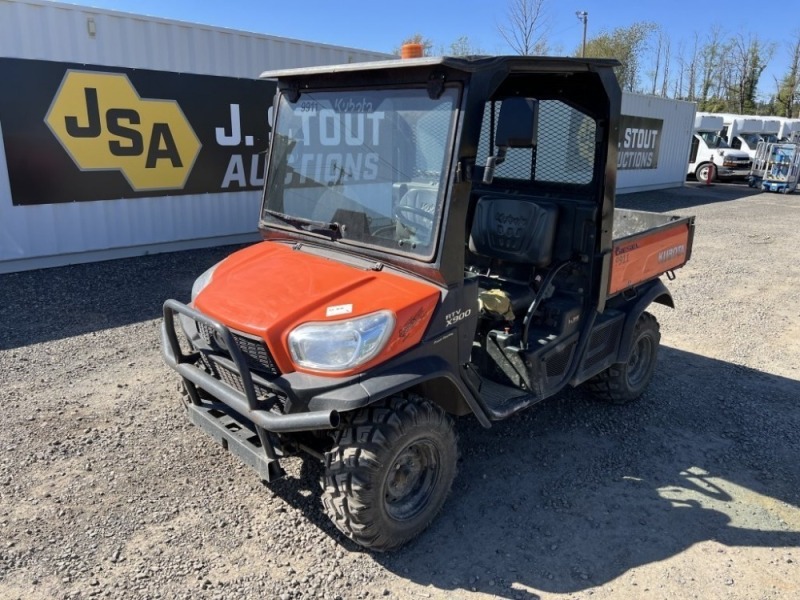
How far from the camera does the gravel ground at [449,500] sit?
2848 millimetres

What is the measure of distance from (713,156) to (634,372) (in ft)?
75.1

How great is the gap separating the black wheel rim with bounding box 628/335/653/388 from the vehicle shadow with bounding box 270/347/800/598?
0.64ft

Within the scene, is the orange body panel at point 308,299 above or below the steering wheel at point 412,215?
below

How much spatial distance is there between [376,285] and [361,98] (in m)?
1.01

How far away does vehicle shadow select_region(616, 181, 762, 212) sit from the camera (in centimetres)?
1688

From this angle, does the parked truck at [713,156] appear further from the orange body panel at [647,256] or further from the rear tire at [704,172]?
the orange body panel at [647,256]

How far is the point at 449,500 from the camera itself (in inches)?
135

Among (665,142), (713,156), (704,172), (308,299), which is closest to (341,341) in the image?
(308,299)

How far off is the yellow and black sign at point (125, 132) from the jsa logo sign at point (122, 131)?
1 centimetres

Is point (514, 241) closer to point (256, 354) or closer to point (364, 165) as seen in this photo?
point (364, 165)

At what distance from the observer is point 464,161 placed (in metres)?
2.88

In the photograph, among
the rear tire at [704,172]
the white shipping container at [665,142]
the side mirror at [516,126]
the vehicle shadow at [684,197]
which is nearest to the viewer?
the side mirror at [516,126]

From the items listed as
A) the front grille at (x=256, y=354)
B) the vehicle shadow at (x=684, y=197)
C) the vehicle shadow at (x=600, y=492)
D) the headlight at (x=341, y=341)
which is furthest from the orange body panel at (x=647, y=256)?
the vehicle shadow at (x=684, y=197)

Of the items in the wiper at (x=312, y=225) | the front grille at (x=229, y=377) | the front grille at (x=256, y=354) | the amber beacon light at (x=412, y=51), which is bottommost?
the front grille at (x=229, y=377)
